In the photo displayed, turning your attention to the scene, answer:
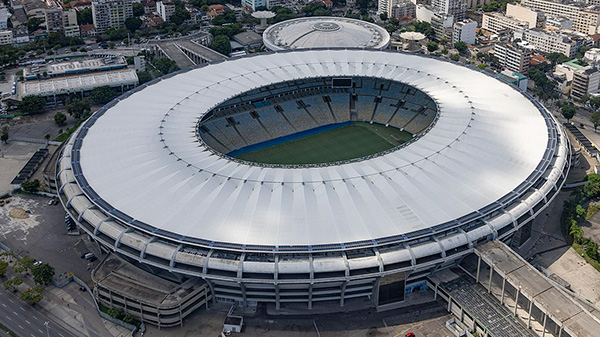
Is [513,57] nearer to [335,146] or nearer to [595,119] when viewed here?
[595,119]

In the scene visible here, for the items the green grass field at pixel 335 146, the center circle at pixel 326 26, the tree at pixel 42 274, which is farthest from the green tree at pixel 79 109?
the center circle at pixel 326 26

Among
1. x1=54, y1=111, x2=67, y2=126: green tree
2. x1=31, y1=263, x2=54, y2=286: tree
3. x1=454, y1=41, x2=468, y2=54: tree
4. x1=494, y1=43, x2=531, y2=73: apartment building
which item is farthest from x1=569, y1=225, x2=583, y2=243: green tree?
x1=54, y1=111, x2=67, y2=126: green tree

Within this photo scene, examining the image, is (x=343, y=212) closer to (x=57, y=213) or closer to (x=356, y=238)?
(x=356, y=238)

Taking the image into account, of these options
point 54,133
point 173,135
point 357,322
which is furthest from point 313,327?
point 54,133

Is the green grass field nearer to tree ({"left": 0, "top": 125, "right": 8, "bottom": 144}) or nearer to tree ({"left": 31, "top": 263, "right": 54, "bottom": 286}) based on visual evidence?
tree ({"left": 31, "top": 263, "right": 54, "bottom": 286})

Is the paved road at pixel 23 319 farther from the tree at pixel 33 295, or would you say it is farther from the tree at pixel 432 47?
the tree at pixel 432 47
